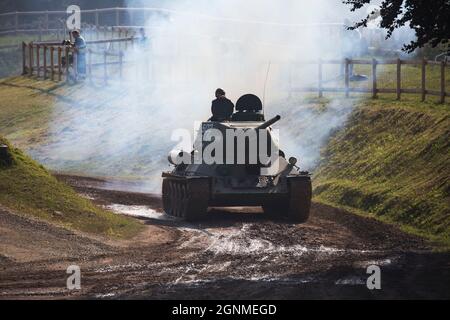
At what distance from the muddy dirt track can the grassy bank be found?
83 cm

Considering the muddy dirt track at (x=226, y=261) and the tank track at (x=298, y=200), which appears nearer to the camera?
the muddy dirt track at (x=226, y=261)

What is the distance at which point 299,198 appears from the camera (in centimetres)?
2345

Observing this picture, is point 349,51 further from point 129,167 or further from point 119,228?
point 119,228

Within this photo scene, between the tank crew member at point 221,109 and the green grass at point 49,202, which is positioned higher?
the tank crew member at point 221,109

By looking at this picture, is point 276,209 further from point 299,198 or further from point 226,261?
point 226,261

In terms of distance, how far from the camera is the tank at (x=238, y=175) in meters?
23.5

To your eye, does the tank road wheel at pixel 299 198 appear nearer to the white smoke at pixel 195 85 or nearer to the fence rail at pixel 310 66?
the fence rail at pixel 310 66

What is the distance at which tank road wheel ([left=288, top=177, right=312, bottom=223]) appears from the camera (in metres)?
23.4

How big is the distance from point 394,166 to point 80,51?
79.9ft

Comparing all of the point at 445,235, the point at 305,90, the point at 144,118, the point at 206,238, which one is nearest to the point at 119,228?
the point at 206,238

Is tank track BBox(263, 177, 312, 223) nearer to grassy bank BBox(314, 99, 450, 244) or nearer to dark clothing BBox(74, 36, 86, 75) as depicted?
grassy bank BBox(314, 99, 450, 244)

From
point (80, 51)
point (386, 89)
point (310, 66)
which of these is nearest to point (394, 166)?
point (386, 89)

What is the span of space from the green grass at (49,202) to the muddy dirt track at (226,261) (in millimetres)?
625

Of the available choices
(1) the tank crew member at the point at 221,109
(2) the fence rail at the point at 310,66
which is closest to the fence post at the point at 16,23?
(2) the fence rail at the point at 310,66
